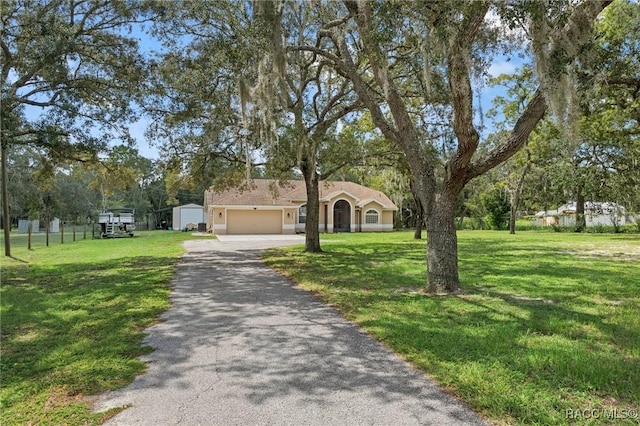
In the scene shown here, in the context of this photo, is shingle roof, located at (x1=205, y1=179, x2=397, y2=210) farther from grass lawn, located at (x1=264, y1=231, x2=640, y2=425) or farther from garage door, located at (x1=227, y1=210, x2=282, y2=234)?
grass lawn, located at (x1=264, y1=231, x2=640, y2=425)

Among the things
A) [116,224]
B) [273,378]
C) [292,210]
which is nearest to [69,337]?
[273,378]

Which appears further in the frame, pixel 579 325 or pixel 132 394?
pixel 579 325

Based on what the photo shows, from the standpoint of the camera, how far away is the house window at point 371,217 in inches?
1346

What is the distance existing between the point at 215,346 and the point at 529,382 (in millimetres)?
2977

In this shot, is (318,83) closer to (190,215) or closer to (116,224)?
(116,224)

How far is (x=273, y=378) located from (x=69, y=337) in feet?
9.26

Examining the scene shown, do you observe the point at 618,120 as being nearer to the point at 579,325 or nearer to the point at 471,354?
the point at 579,325

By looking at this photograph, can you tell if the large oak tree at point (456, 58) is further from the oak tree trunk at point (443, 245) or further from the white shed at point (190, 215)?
the white shed at point (190, 215)

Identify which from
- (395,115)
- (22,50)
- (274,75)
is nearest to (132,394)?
(395,115)

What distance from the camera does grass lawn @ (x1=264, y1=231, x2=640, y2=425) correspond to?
118 inches

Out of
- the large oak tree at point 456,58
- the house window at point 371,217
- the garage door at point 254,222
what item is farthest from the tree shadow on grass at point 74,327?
the house window at point 371,217

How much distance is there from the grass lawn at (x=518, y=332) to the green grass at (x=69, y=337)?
2706 mm

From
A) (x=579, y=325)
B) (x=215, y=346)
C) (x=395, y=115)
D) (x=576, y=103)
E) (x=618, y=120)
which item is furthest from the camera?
(x=618, y=120)

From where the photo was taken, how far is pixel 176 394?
315 cm
